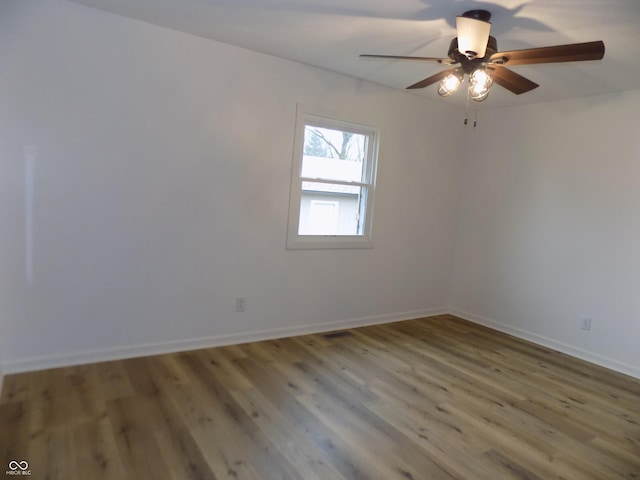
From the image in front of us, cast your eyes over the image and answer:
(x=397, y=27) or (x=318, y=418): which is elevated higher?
(x=397, y=27)

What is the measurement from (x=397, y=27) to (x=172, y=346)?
284 cm

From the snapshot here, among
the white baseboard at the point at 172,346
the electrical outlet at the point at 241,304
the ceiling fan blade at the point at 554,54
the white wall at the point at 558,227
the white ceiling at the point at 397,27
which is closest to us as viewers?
the ceiling fan blade at the point at 554,54

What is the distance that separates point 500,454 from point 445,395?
2.11 feet

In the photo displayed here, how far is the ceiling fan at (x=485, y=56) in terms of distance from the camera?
191 cm

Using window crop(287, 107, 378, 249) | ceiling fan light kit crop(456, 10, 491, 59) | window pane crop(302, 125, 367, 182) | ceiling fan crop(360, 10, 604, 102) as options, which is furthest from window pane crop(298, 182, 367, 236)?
ceiling fan light kit crop(456, 10, 491, 59)

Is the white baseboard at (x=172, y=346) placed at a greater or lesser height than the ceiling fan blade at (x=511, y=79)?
lesser

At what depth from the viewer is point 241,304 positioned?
3.45 metres

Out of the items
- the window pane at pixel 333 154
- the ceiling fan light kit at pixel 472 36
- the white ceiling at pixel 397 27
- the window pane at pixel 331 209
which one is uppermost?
the white ceiling at pixel 397 27

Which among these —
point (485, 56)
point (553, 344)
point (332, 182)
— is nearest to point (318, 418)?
point (332, 182)

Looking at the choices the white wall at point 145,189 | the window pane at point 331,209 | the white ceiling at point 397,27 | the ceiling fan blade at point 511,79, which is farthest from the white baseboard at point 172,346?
the ceiling fan blade at point 511,79

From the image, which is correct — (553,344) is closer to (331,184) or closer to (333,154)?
(331,184)

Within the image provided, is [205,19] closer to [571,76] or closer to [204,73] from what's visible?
[204,73]

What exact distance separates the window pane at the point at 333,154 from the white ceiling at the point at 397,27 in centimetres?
63

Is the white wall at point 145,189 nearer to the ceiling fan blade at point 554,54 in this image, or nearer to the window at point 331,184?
the window at point 331,184
